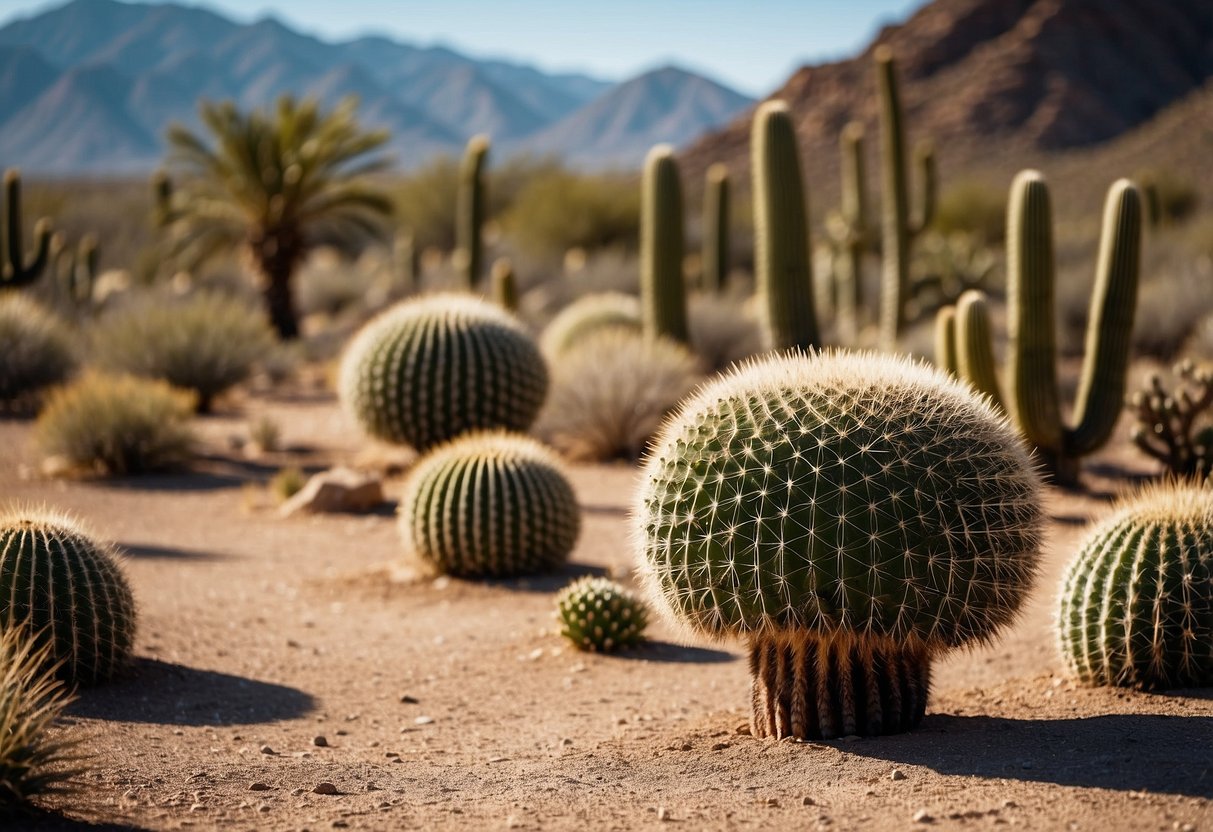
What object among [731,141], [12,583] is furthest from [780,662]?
[731,141]

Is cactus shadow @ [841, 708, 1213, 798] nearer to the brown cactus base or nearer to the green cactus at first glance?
the brown cactus base

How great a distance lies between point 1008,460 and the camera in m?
5.29

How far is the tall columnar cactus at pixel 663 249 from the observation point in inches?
597

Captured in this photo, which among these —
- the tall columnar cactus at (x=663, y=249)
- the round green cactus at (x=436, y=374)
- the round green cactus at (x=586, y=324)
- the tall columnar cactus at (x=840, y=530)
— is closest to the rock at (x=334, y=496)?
the round green cactus at (x=436, y=374)

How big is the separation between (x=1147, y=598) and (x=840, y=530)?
1683 mm

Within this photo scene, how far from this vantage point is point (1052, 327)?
11.3m

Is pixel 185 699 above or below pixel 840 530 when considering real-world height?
below

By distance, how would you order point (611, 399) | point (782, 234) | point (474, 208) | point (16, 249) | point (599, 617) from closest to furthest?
point (599, 617), point (782, 234), point (611, 399), point (16, 249), point (474, 208)

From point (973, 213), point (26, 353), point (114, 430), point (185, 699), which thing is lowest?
point (185, 699)

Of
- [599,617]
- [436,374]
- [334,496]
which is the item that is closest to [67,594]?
[599,617]

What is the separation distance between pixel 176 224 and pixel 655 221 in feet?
35.7

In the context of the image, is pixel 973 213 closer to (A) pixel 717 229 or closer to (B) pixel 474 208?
(A) pixel 717 229

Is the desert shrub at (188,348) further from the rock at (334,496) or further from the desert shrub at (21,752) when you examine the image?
the desert shrub at (21,752)

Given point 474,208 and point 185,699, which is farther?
point 474,208
